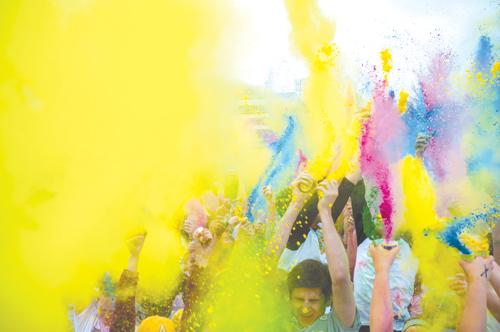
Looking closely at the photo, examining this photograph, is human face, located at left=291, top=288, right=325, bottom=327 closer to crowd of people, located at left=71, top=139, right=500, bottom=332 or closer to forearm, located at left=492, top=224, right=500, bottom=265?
crowd of people, located at left=71, top=139, right=500, bottom=332

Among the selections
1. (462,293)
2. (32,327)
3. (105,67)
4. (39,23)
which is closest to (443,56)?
(462,293)

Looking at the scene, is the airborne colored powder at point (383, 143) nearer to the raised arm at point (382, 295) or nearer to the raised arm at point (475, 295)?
the raised arm at point (382, 295)

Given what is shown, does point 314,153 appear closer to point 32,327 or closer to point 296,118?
point 296,118

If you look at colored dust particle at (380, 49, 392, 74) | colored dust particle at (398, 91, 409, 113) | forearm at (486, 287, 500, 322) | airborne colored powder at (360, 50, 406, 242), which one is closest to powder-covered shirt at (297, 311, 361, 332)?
airborne colored powder at (360, 50, 406, 242)

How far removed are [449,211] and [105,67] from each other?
190cm

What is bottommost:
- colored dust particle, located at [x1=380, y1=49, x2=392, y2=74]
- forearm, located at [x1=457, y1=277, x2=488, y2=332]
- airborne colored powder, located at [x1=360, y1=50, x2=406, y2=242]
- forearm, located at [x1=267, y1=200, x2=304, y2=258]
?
forearm, located at [x1=457, y1=277, x2=488, y2=332]

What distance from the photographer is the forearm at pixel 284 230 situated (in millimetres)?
2902

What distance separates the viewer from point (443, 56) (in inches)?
113

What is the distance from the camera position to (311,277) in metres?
2.77

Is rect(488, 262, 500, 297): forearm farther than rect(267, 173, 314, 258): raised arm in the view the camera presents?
No

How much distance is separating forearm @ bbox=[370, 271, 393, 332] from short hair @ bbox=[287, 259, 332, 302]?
0.21 m

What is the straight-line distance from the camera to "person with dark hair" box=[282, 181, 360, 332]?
268 cm

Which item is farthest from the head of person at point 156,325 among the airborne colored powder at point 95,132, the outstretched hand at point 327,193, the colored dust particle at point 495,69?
the colored dust particle at point 495,69

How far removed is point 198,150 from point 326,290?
971 mm
